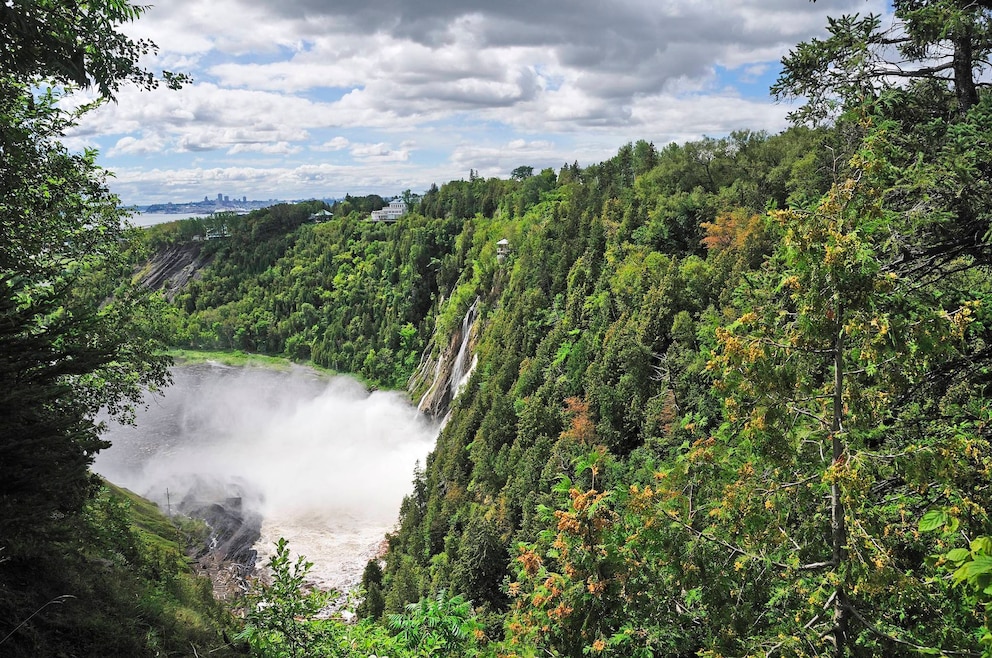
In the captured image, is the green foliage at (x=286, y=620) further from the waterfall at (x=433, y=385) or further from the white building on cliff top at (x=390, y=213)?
the white building on cliff top at (x=390, y=213)

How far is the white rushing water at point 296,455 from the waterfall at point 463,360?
630 cm

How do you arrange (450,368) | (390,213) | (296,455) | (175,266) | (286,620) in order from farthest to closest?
(175,266) → (390,213) → (296,455) → (450,368) → (286,620)

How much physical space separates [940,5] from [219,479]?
224ft

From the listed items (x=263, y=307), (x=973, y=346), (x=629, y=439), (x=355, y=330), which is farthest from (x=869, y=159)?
(x=263, y=307)

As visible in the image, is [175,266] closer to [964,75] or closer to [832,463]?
[964,75]

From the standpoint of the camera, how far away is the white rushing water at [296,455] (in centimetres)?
5269

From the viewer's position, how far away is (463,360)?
68.2m

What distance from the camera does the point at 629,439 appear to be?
3316 cm

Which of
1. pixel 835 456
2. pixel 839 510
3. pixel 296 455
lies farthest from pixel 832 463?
pixel 296 455

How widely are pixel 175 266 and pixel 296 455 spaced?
104m

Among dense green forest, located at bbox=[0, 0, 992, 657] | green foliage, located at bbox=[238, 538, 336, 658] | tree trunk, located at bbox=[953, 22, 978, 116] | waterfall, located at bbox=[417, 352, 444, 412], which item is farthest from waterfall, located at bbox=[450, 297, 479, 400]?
tree trunk, located at bbox=[953, 22, 978, 116]

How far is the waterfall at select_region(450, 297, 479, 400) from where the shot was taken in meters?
65.6

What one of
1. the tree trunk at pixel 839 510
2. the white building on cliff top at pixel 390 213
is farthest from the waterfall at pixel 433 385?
the white building on cliff top at pixel 390 213

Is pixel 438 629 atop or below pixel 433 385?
atop
